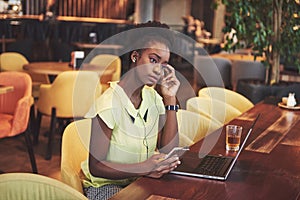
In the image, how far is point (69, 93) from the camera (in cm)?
474

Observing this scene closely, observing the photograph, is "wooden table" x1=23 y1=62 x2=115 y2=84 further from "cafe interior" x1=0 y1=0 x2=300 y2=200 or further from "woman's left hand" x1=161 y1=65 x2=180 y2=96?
"woman's left hand" x1=161 y1=65 x2=180 y2=96

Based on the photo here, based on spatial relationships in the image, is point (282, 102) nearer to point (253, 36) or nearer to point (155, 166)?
point (253, 36)

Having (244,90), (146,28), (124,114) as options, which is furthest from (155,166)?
(244,90)

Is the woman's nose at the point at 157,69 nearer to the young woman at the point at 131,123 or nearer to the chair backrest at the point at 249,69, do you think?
the young woman at the point at 131,123

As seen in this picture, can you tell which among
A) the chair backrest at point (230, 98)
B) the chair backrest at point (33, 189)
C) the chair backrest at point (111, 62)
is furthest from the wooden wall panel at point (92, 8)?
the chair backrest at point (33, 189)

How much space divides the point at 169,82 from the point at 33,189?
868mm

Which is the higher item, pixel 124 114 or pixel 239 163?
pixel 124 114

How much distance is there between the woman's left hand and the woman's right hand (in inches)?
16.4

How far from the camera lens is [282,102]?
369cm

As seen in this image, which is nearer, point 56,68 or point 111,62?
point 56,68

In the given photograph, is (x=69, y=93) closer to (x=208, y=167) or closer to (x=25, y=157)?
(x=25, y=157)

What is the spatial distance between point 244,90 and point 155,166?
350cm

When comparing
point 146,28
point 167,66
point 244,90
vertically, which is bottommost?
point 244,90

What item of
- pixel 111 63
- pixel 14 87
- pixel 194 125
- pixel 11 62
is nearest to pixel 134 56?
pixel 194 125
